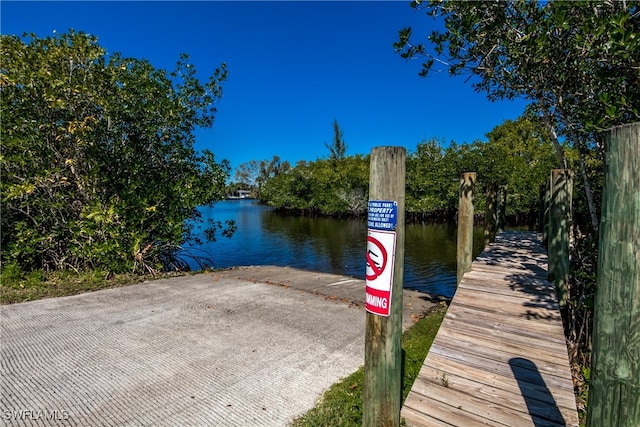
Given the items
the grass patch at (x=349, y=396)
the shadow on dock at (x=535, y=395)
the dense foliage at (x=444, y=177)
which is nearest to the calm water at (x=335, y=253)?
the grass patch at (x=349, y=396)

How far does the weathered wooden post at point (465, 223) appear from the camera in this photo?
469cm

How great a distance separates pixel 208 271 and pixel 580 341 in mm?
7075

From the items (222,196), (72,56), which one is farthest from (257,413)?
(72,56)

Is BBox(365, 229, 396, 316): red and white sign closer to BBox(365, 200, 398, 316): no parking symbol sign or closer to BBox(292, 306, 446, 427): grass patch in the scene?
BBox(365, 200, 398, 316): no parking symbol sign

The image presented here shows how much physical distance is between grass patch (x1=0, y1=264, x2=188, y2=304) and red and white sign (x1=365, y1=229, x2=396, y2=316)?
6.00 m

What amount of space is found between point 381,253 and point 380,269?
96 millimetres

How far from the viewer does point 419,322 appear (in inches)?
184

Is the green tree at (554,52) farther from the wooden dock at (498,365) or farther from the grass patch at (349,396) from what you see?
the grass patch at (349,396)

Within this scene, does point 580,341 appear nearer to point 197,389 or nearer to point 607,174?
point 607,174

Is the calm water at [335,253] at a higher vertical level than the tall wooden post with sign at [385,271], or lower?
lower

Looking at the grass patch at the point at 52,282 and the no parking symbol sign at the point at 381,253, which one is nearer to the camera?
the no parking symbol sign at the point at 381,253

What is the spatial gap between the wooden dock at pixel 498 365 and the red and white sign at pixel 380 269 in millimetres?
1016

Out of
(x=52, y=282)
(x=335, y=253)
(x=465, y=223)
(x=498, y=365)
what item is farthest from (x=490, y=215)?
(x=52, y=282)

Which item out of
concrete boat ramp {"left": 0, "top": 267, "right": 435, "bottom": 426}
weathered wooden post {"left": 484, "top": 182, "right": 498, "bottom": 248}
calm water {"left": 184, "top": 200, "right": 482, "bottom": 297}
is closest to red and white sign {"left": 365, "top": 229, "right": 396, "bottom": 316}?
concrete boat ramp {"left": 0, "top": 267, "right": 435, "bottom": 426}
